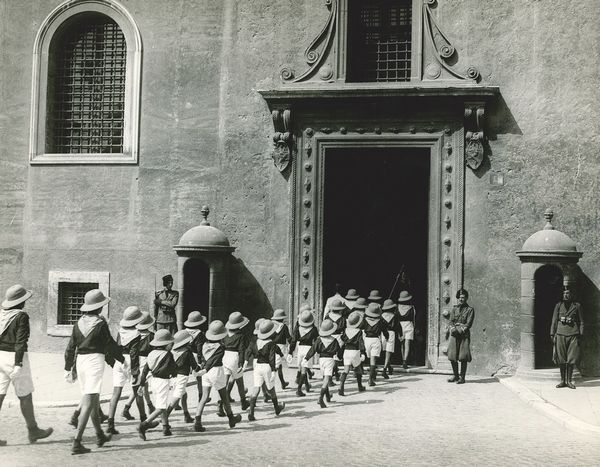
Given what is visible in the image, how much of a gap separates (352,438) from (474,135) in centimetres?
761

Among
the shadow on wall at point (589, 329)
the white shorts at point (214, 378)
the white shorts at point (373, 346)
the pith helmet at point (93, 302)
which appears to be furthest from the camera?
the shadow on wall at point (589, 329)

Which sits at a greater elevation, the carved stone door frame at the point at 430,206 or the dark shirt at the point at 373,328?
the carved stone door frame at the point at 430,206

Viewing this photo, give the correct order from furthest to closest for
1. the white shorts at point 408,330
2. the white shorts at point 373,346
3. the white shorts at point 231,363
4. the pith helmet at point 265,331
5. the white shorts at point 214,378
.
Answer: the white shorts at point 408,330 → the white shorts at point 373,346 → the pith helmet at point 265,331 → the white shorts at point 231,363 → the white shorts at point 214,378

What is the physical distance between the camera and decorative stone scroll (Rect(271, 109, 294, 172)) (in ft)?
48.8

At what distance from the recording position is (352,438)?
8.77 metres

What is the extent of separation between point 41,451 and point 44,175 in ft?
30.6

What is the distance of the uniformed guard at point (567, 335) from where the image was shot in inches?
491

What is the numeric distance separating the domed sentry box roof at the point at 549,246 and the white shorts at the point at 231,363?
6200 mm

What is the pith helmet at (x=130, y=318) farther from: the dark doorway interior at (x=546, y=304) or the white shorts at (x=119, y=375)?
the dark doorway interior at (x=546, y=304)

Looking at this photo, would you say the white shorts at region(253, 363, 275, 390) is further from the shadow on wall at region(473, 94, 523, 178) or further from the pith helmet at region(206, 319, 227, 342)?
the shadow on wall at region(473, 94, 523, 178)

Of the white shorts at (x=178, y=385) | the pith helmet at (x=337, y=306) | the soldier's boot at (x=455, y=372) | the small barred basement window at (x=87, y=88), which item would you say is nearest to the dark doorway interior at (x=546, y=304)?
the soldier's boot at (x=455, y=372)

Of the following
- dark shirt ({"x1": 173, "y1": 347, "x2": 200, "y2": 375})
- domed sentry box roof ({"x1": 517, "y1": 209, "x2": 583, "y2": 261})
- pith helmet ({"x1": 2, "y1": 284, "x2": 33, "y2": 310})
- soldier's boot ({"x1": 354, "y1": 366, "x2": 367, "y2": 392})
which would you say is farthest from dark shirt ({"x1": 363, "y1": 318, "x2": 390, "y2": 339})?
pith helmet ({"x1": 2, "y1": 284, "x2": 33, "y2": 310})

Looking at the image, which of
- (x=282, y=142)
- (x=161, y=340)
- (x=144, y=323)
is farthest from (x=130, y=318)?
(x=282, y=142)

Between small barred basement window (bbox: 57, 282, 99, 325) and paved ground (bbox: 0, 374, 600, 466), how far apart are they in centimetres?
563
